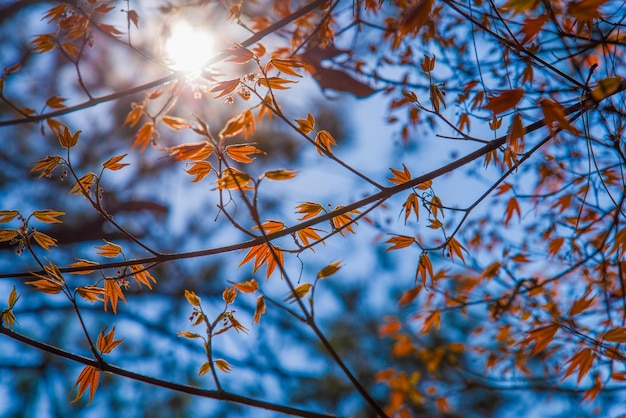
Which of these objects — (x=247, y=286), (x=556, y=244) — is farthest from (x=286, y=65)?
(x=556, y=244)

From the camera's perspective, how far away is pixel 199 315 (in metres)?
1.15

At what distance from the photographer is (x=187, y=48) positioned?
1.72m

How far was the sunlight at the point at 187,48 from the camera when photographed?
4.72 ft

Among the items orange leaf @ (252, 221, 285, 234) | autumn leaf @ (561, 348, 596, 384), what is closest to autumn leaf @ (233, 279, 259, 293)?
orange leaf @ (252, 221, 285, 234)

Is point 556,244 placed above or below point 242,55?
above

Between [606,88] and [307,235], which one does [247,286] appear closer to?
[307,235]

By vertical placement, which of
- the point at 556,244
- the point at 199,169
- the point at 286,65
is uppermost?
the point at 556,244

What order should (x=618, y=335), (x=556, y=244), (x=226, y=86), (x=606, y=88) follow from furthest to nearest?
1. (x=556, y=244)
2. (x=618, y=335)
3. (x=226, y=86)
4. (x=606, y=88)

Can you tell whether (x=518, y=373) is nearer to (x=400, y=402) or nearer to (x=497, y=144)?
(x=400, y=402)

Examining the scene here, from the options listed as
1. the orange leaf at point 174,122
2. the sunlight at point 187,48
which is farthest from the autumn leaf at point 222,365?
the sunlight at point 187,48

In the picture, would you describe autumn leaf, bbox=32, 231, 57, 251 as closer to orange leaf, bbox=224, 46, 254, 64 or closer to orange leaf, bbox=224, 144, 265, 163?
orange leaf, bbox=224, 144, 265, 163

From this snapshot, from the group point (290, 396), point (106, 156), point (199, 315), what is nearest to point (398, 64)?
point (199, 315)

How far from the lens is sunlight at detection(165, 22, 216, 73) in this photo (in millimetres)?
1438

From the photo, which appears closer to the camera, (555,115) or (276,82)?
Result: (555,115)
